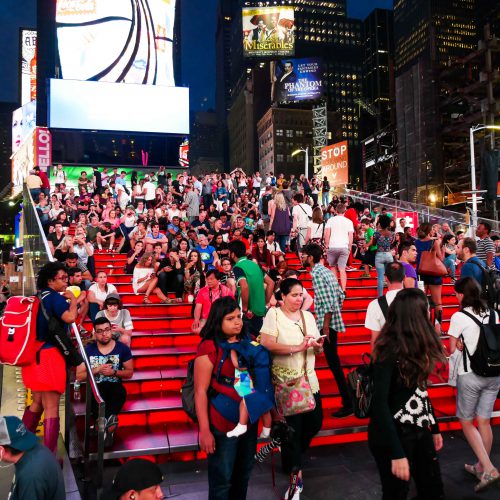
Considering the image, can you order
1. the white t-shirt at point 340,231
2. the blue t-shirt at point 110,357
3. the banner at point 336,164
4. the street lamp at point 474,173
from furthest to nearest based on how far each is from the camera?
1. the banner at point 336,164
2. the street lamp at point 474,173
3. the white t-shirt at point 340,231
4. the blue t-shirt at point 110,357

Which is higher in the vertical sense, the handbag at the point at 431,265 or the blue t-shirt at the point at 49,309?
the handbag at the point at 431,265

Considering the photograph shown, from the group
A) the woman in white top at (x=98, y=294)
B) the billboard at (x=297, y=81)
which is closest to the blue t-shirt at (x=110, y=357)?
the woman in white top at (x=98, y=294)

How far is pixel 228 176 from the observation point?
2108cm

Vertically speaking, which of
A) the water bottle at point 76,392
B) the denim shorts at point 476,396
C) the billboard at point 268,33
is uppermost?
the billboard at point 268,33

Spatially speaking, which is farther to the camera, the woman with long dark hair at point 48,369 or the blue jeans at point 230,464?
the woman with long dark hair at point 48,369

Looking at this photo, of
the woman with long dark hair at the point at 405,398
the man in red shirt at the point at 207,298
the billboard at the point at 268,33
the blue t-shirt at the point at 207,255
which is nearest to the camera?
the woman with long dark hair at the point at 405,398

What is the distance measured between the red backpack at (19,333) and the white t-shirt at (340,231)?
5.90 meters

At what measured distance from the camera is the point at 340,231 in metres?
9.04

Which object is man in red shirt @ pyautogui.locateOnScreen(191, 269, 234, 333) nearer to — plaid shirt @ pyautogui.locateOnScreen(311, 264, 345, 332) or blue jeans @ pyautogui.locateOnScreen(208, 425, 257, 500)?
plaid shirt @ pyautogui.locateOnScreen(311, 264, 345, 332)

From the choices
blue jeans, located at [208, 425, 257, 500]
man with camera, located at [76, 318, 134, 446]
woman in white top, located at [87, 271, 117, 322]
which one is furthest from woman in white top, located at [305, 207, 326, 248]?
blue jeans, located at [208, 425, 257, 500]

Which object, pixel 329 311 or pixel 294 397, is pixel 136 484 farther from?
pixel 329 311

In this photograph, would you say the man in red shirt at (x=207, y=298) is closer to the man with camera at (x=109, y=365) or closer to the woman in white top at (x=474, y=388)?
the man with camera at (x=109, y=365)

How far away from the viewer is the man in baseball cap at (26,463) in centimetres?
264

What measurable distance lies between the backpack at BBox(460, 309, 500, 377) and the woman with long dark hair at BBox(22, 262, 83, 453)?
3657 mm
